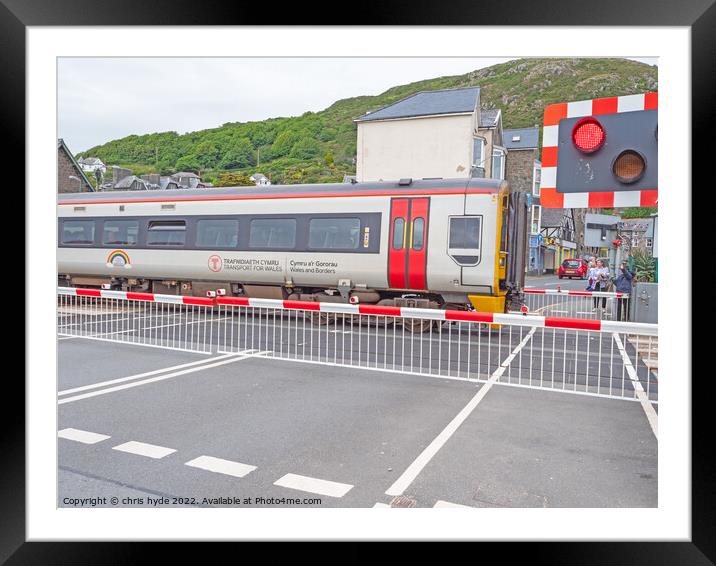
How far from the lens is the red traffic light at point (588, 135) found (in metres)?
3.08

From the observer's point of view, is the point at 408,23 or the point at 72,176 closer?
the point at 408,23

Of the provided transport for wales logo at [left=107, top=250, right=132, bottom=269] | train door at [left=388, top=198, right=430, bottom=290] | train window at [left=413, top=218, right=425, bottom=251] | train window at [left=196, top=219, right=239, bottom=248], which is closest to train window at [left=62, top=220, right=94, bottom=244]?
transport for wales logo at [left=107, top=250, right=132, bottom=269]

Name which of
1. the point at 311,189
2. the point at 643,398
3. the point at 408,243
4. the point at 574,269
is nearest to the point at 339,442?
the point at 643,398

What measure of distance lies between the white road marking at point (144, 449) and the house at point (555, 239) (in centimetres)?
5044

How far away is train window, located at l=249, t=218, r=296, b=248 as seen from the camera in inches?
531

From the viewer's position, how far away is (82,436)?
475cm

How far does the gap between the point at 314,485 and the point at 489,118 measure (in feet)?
142

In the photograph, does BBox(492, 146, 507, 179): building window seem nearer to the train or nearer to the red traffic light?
the train

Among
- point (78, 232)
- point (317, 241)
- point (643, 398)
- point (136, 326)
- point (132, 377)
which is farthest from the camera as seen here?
point (78, 232)

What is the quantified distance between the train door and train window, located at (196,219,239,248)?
417cm

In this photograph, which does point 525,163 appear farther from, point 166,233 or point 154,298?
point 154,298

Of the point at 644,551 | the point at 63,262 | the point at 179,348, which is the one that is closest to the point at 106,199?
the point at 63,262

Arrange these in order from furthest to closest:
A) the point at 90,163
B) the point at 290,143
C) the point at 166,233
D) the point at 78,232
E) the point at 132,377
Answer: the point at 90,163, the point at 290,143, the point at 78,232, the point at 166,233, the point at 132,377

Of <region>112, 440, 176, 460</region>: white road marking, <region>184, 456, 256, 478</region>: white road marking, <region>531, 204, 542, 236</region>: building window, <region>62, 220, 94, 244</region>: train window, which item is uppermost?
<region>531, 204, 542, 236</region>: building window
